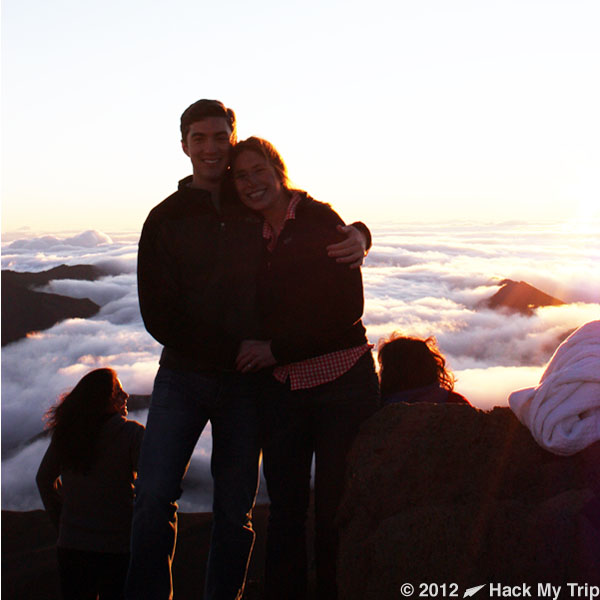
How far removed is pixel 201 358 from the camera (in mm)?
3340

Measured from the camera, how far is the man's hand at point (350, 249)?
3.29 meters

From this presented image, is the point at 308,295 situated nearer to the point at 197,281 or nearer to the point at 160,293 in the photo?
the point at 197,281

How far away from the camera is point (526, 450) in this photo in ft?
9.89

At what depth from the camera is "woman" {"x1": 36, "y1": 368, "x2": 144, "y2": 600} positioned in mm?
3990

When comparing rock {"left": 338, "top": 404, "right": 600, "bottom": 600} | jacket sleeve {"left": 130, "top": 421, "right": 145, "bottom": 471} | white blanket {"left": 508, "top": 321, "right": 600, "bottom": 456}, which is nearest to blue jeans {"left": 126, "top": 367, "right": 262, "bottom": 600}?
rock {"left": 338, "top": 404, "right": 600, "bottom": 600}

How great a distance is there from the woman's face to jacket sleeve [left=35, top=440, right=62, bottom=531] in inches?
76.7

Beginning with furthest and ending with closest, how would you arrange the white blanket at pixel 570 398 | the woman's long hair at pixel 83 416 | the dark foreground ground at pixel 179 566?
the dark foreground ground at pixel 179 566 → the woman's long hair at pixel 83 416 → the white blanket at pixel 570 398

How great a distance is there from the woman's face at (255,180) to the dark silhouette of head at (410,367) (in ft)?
3.60

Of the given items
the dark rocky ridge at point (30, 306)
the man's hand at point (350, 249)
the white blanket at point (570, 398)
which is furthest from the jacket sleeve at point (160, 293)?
the dark rocky ridge at point (30, 306)

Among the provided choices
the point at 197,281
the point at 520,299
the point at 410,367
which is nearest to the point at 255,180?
the point at 197,281

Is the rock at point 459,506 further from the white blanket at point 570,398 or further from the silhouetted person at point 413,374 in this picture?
the silhouetted person at point 413,374

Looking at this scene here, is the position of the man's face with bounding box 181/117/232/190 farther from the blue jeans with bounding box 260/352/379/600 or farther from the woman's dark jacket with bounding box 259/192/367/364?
the blue jeans with bounding box 260/352/379/600

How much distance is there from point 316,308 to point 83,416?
5.60 feet

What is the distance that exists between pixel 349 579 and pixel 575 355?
1.41 metres
